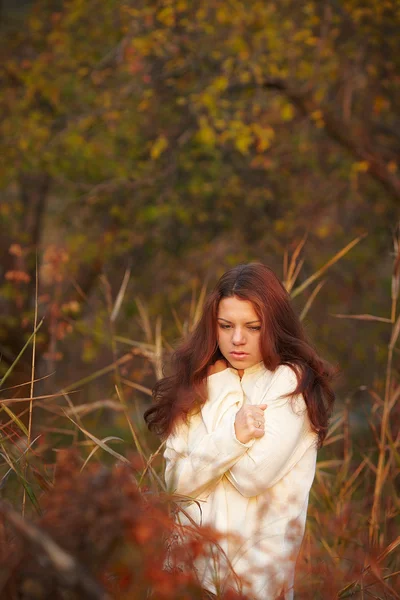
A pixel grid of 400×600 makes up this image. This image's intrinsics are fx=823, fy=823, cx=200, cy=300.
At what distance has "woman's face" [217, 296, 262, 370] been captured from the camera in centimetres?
262

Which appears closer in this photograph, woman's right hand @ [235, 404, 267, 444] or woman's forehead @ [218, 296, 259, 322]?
woman's right hand @ [235, 404, 267, 444]

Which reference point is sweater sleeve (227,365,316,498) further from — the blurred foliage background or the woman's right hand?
the blurred foliage background

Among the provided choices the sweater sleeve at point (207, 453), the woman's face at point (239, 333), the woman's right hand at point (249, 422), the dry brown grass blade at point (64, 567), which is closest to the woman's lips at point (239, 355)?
the woman's face at point (239, 333)

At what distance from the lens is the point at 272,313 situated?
266 cm

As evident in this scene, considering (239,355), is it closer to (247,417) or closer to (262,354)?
(262,354)

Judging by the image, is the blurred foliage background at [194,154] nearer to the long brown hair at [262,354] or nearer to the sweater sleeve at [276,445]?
the long brown hair at [262,354]

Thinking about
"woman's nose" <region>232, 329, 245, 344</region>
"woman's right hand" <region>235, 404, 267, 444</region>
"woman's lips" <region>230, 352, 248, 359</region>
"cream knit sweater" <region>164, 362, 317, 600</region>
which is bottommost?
"cream knit sweater" <region>164, 362, 317, 600</region>

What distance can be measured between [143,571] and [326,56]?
5949 mm

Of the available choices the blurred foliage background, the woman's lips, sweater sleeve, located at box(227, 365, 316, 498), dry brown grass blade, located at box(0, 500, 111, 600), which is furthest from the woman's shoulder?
the blurred foliage background

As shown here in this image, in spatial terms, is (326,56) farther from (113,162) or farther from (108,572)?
(108,572)

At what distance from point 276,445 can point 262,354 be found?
1.11ft

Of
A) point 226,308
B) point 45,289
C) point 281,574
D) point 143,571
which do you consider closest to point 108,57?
point 45,289

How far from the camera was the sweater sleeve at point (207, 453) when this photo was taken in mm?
2408

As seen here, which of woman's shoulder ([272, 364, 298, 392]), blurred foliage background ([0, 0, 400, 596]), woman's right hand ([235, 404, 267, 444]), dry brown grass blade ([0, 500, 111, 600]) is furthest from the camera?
blurred foliage background ([0, 0, 400, 596])
